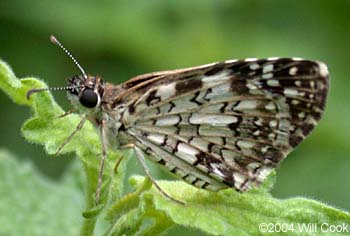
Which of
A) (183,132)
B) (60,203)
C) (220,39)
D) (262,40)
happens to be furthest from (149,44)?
(183,132)

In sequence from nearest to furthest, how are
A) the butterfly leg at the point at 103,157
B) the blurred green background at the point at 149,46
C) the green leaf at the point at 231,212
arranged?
the green leaf at the point at 231,212, the butterfly leg at the point at 103,157, the blurred green background at the point at 149,46

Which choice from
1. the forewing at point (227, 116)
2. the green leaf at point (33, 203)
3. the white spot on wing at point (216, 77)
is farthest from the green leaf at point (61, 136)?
the green leaf at point (33, 203)

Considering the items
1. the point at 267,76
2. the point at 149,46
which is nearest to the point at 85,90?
the point at 267,76

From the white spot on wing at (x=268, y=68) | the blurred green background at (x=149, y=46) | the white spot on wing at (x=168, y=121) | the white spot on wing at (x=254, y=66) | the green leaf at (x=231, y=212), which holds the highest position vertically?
the blurred green background at (x=149, y=46)

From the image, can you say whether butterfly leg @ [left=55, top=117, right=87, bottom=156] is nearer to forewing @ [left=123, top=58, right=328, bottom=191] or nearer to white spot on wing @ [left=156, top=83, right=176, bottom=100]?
forewing @ [left=123, top=58, right=328, bottom=191]

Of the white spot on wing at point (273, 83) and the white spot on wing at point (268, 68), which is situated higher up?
the white spot on wing at point (268, 68)

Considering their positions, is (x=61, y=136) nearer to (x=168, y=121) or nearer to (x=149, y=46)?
(x=168, y=121)

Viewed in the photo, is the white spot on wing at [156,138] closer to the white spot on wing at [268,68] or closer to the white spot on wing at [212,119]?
the white spot on wing at [212,119]
